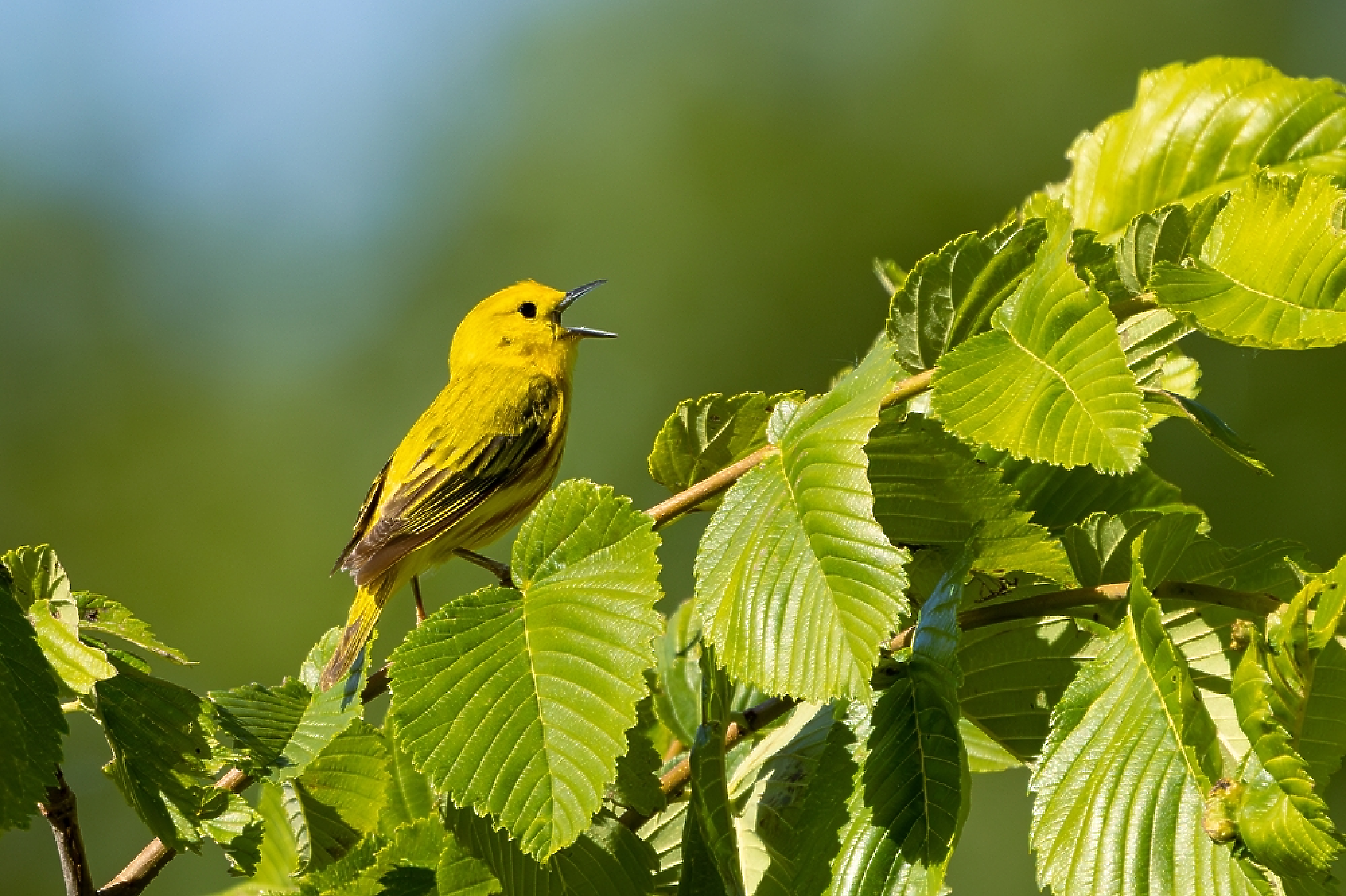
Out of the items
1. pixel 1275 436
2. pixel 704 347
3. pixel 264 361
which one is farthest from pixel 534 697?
pixel 264 361

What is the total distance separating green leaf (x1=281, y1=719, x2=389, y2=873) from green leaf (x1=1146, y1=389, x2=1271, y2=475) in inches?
42.2

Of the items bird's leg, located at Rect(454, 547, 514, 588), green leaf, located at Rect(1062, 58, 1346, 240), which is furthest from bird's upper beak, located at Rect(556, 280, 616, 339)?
green leaf, located at Rect(1062, 58, 1346, 240)

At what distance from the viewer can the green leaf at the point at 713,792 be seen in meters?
1.28

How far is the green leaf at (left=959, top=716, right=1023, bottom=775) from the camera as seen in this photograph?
58.6 inches

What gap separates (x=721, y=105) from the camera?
11945mm

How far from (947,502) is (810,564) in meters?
0.27

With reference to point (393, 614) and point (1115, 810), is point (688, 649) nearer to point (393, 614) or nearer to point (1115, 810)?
point (1115, 810)

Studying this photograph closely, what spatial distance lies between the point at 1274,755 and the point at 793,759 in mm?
652

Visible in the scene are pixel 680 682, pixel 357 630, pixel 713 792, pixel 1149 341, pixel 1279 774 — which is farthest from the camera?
pixel 357 630

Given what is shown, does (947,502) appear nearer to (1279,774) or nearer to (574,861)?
(1279,774)

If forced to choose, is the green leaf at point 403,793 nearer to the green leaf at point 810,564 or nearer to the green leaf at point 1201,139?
A: the green leaf at point 810,564

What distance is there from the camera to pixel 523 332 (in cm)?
469

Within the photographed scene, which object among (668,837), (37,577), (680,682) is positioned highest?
(37,577)

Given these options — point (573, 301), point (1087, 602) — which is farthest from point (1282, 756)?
point (573, 301)
